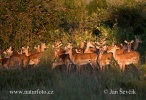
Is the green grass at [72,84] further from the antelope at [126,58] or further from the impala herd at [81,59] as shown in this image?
Answer: the impala herd at [81,59]

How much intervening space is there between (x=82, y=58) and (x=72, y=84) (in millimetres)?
3804

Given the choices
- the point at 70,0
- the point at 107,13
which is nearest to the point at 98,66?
the point at 107,13

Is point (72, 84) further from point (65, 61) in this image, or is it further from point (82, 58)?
point (65, 61)

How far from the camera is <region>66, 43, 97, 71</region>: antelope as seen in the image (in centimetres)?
1492

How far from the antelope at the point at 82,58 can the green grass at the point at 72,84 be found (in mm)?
1424

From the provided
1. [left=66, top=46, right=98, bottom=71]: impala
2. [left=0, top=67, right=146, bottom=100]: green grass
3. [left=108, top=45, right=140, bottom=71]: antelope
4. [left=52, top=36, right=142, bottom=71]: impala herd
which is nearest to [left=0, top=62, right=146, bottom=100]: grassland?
[left=0, top=67, right=146, bottom=100]: green grass

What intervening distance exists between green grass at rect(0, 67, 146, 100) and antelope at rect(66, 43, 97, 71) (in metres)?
1.42

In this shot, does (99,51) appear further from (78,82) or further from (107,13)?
(107,13)

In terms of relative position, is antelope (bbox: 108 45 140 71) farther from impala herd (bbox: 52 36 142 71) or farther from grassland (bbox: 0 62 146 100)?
grassland (bbox: 0 62 146 100)

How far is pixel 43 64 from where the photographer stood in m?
14.6

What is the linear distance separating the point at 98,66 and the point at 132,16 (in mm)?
10603

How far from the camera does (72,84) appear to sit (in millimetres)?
11289

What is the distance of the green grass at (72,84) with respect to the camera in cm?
1002

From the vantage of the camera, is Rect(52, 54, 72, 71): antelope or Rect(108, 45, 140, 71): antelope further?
Rect(52, 54, 72, 71): antelope
